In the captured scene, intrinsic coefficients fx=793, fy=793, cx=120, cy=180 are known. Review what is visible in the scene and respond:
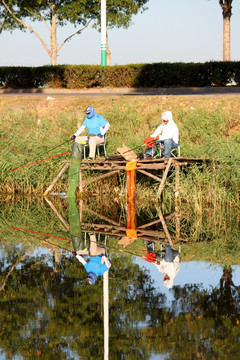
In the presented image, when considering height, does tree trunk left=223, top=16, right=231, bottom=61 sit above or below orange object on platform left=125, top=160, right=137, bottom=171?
above

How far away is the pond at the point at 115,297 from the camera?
654cm

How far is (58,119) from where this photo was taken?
20.9m

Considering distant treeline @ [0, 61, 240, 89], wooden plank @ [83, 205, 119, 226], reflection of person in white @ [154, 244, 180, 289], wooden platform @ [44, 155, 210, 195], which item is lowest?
wooden plank @ [83, 205, 119, 226]

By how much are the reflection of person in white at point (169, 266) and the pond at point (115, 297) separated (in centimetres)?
1

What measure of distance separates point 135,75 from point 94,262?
2160cm

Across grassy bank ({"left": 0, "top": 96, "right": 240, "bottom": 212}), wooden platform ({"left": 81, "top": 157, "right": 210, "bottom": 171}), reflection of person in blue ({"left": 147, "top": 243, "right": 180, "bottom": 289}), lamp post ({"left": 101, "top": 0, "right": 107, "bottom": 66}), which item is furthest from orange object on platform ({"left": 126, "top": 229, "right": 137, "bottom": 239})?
lamp post ({"left": 101, "top": 0, "right": 107, "bottom": 66})

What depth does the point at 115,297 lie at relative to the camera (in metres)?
8.05

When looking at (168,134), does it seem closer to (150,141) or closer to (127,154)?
(150,141)

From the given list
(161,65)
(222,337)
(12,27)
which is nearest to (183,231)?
(222,337)

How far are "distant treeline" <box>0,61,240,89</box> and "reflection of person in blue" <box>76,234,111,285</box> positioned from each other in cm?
1923

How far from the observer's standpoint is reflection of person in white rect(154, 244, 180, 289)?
877 centimetres

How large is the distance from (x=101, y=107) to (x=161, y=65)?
9744 millimetres

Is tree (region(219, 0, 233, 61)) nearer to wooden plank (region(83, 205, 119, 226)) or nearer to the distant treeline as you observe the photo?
the distant treeline

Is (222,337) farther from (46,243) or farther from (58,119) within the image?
A: (58,119)
